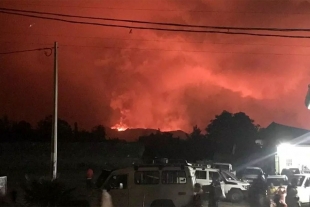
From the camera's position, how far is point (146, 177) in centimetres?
1619

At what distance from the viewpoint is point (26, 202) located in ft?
49.8

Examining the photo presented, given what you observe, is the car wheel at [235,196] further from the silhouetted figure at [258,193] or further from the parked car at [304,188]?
the silhouetted figure at [258,193]

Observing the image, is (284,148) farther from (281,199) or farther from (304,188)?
(281,199)

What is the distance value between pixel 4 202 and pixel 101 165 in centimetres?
2637

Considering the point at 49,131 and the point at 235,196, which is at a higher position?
the point at 49,131

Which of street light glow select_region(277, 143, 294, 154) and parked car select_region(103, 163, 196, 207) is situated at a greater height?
street light glow select_region(277, 143, 294, 154)

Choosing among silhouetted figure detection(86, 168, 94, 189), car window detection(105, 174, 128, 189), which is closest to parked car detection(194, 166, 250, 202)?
silhouetted figure detection(86, 168, 94, 189)

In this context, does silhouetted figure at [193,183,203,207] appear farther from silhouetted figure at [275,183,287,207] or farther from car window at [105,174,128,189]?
silhouetted figure at [275,183,287,207]

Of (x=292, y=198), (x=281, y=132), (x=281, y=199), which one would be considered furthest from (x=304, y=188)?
(x=281, y=132)

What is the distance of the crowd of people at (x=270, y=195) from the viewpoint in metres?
17.0

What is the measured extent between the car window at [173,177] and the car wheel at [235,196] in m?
8.15

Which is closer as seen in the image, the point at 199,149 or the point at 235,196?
the point at 235,196

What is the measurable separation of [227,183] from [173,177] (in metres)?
8.53

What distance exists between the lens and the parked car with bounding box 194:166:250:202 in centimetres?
2380
